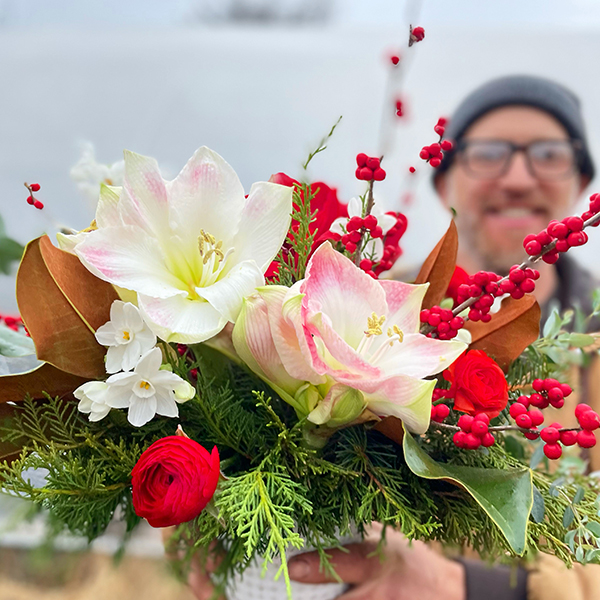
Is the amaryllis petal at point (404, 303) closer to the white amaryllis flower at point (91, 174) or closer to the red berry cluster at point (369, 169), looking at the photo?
the red berry cluster at point (369, 169)

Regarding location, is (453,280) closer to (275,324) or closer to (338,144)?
(275,324)

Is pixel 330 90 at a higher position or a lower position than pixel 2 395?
higher

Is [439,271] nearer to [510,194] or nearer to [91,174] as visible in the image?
[91,174]

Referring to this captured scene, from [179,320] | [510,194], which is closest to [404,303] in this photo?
[179,320]

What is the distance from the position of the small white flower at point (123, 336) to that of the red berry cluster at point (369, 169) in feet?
0.51

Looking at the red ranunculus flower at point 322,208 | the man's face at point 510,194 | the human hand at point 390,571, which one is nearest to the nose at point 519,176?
the man's face at point 510,194

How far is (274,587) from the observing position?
1.41 ft

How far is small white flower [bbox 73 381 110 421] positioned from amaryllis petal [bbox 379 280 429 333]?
17 cm

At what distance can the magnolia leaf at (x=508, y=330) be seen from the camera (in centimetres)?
36

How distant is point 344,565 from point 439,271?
0.87 feet

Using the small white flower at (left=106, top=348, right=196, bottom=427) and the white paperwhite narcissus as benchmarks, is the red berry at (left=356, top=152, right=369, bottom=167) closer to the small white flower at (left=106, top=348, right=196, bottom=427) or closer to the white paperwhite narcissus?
the white paperwhite narcissus

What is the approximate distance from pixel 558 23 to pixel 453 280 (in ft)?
5.51

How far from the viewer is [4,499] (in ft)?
1.25

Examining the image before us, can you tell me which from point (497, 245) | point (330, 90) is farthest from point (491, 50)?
point (497, 245)
